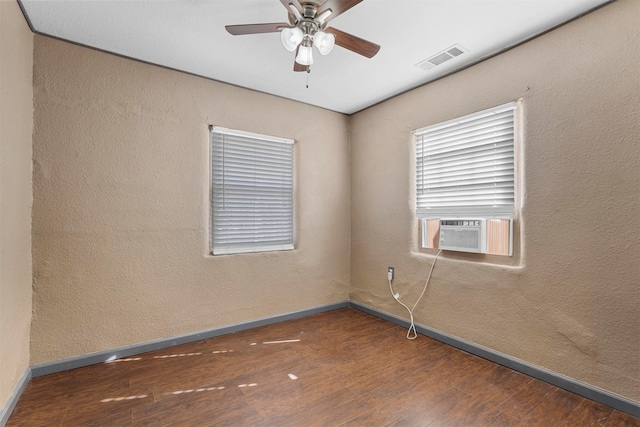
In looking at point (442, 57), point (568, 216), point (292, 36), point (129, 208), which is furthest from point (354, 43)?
point (129, 208)

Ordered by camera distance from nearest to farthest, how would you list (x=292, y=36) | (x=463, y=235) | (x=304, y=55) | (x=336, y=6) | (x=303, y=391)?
(x=336, y=6), (x=292, y=36), (x=304, y=55), (x=303, y=391), (x=463, y=235)

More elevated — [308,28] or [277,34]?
[277,34]

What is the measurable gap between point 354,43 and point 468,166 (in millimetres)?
1580

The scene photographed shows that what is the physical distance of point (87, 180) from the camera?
95.0 inches

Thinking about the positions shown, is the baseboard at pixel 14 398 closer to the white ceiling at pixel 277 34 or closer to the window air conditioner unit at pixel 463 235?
the white ceiling at pixel 277 34

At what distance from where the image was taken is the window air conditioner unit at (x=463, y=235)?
2.57 metres

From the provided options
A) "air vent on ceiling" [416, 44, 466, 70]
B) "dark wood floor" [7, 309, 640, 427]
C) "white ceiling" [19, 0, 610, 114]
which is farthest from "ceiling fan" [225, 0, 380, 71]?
"dark wood floor" [7, 309, 640, 427]

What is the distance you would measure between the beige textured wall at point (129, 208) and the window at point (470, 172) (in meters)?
1.65

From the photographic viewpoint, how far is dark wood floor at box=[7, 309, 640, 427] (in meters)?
1.78

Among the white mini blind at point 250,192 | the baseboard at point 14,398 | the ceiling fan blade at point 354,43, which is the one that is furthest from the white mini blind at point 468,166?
the baseboard at point 14,398

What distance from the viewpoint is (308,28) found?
1.71 metres

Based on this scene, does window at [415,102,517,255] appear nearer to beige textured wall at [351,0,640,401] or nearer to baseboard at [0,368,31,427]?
beige textured wall at [351,0,640,401]

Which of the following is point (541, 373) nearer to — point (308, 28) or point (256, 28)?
point (308, 28)

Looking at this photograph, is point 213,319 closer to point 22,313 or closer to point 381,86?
point 22,313
